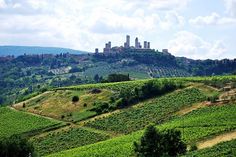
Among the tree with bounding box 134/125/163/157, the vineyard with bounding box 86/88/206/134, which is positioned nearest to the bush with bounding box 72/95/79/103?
the vineyard with bounding box 86/88/206/134

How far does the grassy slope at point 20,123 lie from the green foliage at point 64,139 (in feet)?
19.6

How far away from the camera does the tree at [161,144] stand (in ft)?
208

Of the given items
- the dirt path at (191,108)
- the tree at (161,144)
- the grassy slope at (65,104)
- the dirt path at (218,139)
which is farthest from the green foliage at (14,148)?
the dirt path at (191,108)

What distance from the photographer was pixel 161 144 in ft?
210

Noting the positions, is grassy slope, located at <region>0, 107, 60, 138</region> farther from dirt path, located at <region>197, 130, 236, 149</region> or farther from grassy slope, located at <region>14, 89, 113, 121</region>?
dirt path, located at <region>197, 130, 236, 149</region>

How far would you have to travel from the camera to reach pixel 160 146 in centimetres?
6400

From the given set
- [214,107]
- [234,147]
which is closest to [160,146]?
[234,147]

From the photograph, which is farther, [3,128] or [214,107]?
[3,128]

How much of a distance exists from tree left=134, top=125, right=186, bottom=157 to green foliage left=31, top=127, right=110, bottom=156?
32.3 meters

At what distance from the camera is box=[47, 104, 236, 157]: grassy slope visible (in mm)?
76312

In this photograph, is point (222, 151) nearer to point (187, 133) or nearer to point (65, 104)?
point (187, 133)

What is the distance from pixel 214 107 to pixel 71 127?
3312 cm

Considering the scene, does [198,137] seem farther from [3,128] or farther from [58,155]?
[3,128]

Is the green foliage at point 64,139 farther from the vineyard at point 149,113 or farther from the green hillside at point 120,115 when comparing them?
the vineyard at point 149,113
